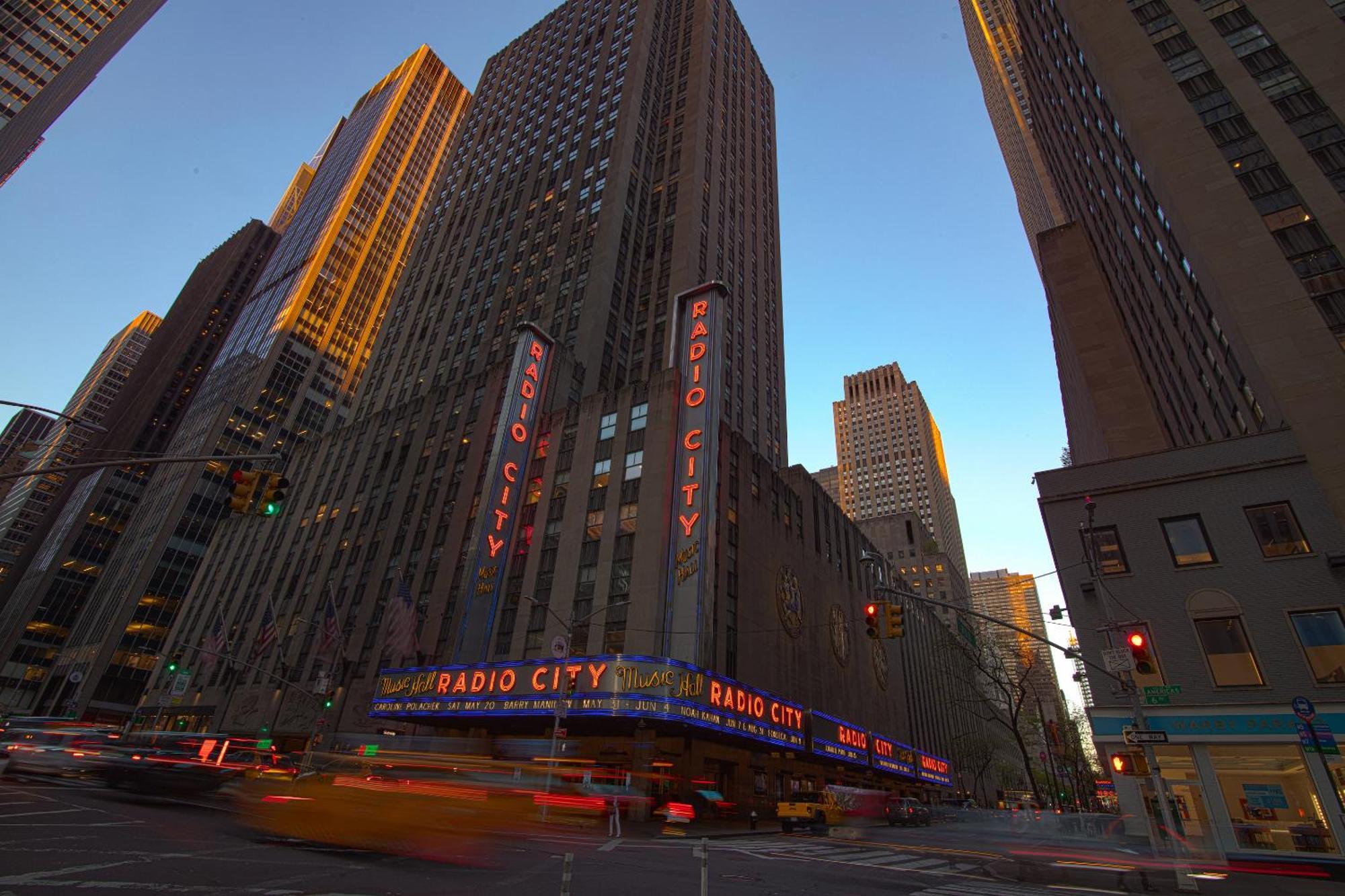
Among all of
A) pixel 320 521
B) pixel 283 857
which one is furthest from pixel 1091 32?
pixel 320 521

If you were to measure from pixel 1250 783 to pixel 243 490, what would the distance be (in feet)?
109

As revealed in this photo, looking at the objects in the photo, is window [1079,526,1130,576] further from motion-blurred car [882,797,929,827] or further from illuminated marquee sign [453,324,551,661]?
illuminated marquee sign [453,324,551,661]

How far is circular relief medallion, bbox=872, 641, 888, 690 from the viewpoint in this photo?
228 feet

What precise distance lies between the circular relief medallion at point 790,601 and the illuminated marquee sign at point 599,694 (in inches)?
298

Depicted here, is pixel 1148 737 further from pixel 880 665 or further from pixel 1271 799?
pixel 880 665

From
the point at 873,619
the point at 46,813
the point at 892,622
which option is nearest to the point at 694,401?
the point at 873,619

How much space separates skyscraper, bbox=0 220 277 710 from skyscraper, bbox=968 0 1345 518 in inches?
4368

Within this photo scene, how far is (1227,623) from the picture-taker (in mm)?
24516

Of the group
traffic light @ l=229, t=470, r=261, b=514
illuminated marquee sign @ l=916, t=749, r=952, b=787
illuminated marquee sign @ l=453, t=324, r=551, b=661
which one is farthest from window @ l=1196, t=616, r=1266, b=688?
illuminated marquee sign @ l=916, t=749, r=952, b=787

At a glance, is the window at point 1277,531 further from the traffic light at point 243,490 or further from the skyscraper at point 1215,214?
the traffic light at point 243,490

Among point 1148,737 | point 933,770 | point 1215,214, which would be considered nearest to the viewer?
point 1148,737

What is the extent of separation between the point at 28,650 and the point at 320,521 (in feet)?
261

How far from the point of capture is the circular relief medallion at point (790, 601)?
166 ft

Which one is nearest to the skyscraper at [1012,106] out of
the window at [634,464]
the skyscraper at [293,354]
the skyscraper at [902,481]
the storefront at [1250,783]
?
the skyscraper at [902,481]
